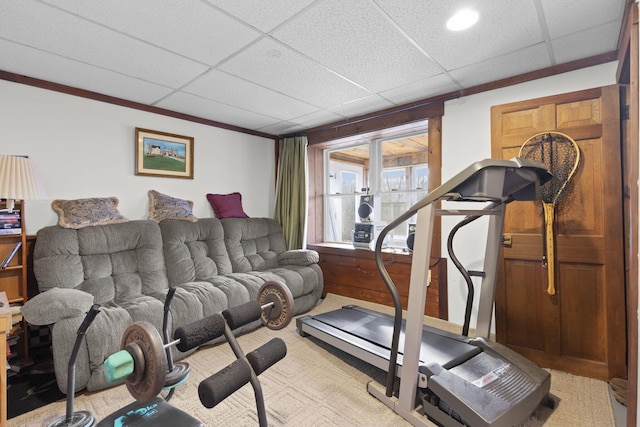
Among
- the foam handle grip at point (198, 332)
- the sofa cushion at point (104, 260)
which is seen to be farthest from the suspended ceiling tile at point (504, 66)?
the sofa cushion at point (104, 260)

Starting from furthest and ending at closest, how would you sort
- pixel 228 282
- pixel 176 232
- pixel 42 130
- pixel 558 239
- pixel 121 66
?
pixel 176 232, pixel 228 282, pixel 42 130, pixel 121 66, pixel 558 239

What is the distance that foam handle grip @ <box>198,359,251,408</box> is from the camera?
96 cm

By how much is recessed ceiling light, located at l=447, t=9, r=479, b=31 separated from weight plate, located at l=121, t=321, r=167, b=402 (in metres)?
2.21

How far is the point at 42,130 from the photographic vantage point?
273cm

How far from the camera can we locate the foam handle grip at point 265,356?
3.77 ft

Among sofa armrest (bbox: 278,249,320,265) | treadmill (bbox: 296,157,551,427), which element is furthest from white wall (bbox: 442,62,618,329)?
sofa armrest (bbox: 278,249,320,265)

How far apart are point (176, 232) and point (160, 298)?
842mm

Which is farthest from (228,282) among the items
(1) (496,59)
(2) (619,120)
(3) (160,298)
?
(2) (619,120)

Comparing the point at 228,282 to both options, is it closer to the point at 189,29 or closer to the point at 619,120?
the point at 189,29

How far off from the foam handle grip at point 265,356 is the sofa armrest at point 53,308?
1.51 metres

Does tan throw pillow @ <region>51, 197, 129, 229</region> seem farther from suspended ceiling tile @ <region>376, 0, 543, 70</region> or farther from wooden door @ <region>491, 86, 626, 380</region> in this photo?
wooden door @ <region>491, 86, 626, 380</region>

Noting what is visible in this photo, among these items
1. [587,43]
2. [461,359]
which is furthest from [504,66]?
[461,359]

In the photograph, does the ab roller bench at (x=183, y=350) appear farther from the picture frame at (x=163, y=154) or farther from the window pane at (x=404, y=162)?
the window pane at (x=404, y=162)

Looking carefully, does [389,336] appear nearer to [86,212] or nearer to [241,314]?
[241,314]
